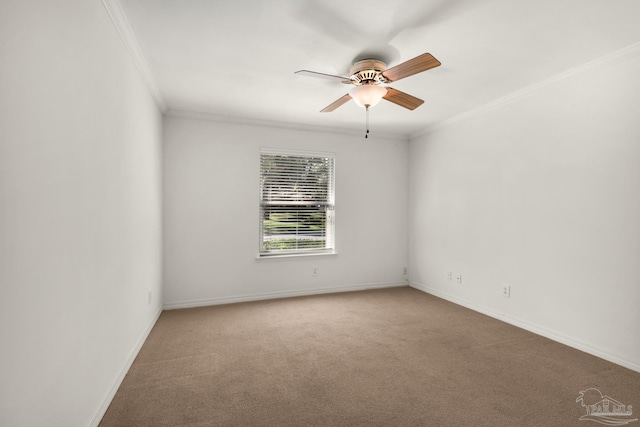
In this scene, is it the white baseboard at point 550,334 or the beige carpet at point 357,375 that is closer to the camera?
the beige carpet at point 357,375

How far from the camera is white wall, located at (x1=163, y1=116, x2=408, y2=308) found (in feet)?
12.9

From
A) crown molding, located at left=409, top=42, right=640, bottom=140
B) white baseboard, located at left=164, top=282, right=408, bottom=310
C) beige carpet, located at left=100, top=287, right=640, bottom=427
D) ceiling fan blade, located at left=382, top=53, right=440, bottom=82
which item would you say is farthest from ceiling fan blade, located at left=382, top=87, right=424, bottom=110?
white baseboard, located at left=164, top=282, right=408, bottom=310

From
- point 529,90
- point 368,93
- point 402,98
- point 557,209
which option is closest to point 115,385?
point 368,93

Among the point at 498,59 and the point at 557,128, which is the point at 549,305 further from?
the point at 498,59

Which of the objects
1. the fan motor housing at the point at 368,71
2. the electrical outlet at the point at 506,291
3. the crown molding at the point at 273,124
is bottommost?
the electrical outlet at the point at 506,291

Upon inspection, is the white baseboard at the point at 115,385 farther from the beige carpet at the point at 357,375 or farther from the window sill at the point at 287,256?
the window sill at the point at 287,256

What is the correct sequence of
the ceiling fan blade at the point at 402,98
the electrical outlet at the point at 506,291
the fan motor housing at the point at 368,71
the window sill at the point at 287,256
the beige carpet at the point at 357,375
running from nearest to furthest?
the beige carpet at the point at 357,375 → the fan motor housing at the point at 368,71 → the ceiling fan blade at the point at 402,98 → the electrical outlet at the point at 506,291 → the window sill at the point at 287,256

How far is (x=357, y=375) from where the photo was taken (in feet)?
7.59

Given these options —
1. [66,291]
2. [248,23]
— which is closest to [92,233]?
[66,291]

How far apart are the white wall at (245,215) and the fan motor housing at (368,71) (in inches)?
80.3

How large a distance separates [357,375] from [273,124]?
324 cm

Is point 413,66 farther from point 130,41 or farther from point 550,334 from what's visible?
point 550,334

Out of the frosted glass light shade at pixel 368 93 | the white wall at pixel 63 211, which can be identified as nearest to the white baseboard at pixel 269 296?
the white wall at pixel 63 211

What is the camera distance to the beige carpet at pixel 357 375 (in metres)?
1.87
